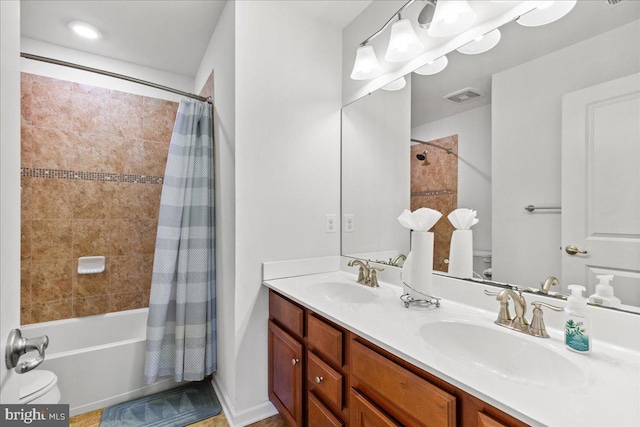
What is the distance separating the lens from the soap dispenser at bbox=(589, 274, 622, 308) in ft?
2.80

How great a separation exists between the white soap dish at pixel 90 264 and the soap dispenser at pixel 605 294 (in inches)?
119

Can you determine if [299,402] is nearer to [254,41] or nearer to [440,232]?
[440,232]

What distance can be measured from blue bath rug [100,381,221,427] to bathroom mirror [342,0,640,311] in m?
1.53

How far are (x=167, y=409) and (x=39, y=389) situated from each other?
67 cm

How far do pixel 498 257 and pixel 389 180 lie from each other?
71 cm

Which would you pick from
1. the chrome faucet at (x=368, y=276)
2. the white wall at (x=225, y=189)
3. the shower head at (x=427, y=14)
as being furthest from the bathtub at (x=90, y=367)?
the shower head at (x=427, y=14)

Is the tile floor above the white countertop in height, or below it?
below

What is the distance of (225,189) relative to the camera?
1.80m

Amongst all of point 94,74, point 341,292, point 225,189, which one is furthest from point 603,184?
point 94,74

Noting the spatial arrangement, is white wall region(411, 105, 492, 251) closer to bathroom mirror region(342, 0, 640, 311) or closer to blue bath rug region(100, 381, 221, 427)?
bathroom mirror region(342, 0, 640, 311)

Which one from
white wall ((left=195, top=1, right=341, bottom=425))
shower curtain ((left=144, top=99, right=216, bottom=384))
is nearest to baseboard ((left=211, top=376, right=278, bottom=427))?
white wall ((left=195, top=1, right=341, bottom=425))

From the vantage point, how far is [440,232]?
132 cm

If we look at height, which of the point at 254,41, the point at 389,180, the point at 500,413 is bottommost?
the point at 500,413

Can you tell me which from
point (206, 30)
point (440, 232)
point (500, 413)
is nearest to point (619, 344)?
point (500, 413)
